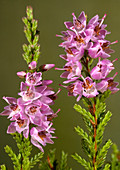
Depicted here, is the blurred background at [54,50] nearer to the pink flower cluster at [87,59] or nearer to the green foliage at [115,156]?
the pink flower cluster at [87,59]

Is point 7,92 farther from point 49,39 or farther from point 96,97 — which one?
point 96,97

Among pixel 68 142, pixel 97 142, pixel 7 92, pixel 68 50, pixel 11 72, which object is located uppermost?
pixel 68 50

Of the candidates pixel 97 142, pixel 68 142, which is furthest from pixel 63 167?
pixel 68 142

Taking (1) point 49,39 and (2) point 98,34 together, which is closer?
(2) point 98,34

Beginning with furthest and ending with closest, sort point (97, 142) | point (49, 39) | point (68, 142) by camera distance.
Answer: point (49, 39), point (68, 142), point (97, 142)

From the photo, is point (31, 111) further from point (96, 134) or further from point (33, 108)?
point (96, 134)

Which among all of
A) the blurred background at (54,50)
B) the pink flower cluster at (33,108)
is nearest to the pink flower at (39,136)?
the pink flower cluster at (33,108)

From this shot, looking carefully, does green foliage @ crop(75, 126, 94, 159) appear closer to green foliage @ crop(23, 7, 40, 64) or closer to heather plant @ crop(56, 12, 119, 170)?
heather plant @ crop(56, 12, 119, 170)
